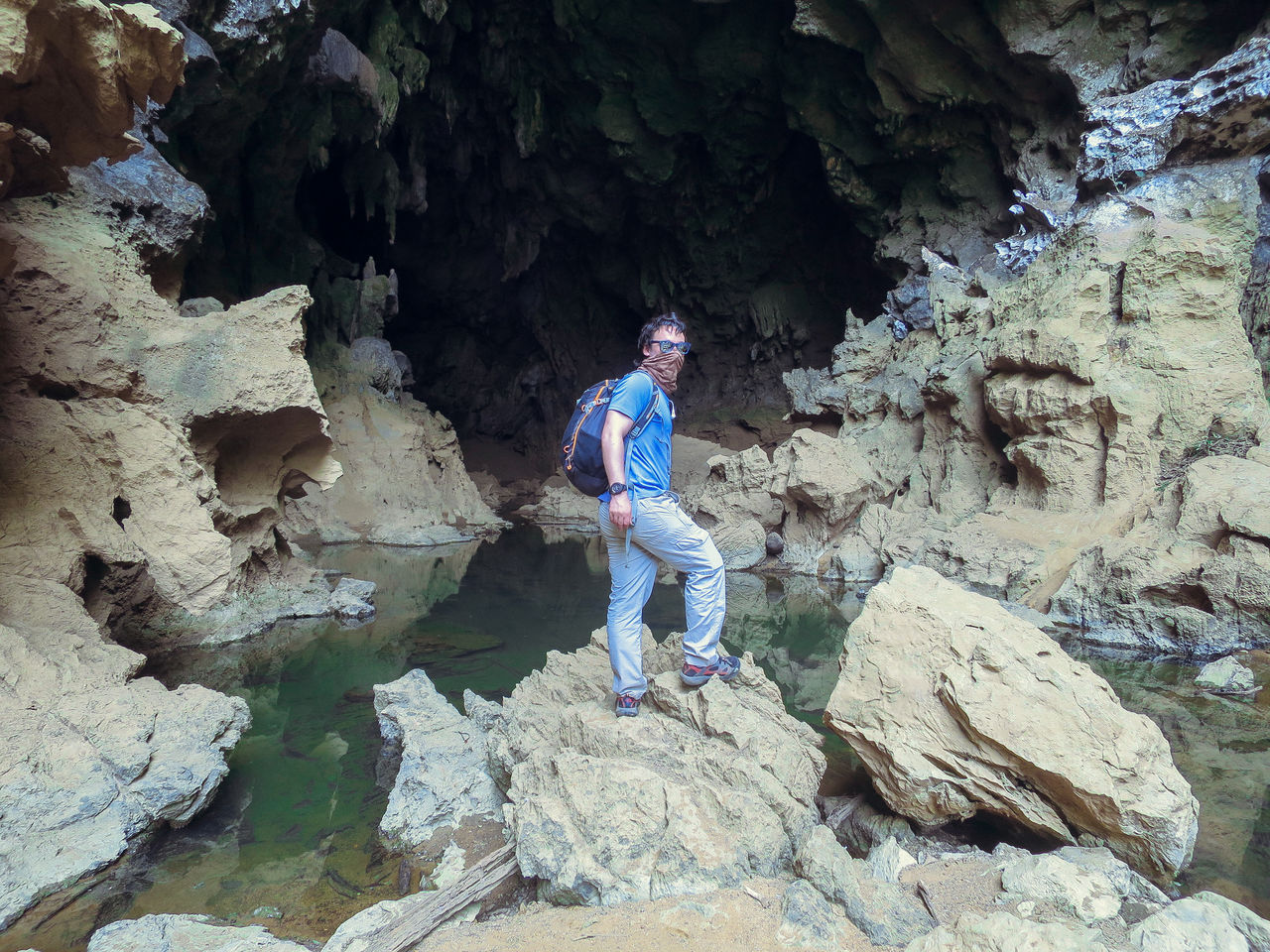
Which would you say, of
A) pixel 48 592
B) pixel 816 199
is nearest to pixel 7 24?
pixel 48 592

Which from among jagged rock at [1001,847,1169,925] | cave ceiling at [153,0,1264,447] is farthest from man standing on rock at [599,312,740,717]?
cave ceiling at [153,0,1264,447]

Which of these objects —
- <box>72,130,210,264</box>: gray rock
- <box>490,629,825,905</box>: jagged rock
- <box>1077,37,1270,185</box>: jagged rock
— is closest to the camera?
<box>490,629,825,905</box>: jagged rock

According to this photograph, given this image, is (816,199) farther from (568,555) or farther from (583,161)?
(568,555)

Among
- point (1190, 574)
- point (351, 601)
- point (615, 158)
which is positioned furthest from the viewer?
point (615, 158)

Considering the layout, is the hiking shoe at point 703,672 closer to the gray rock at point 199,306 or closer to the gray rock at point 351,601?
the gray rock at point 351,601

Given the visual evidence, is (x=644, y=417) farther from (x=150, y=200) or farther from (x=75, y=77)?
(x=150, y=200)

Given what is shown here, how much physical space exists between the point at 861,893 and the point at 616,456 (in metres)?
1.53

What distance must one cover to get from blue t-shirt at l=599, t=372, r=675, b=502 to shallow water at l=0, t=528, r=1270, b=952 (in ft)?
5.06

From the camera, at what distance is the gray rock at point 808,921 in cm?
184

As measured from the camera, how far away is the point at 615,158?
15.5 metres

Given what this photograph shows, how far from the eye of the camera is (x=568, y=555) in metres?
10.1

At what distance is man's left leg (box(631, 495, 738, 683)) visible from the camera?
Answer: 2.78 meters

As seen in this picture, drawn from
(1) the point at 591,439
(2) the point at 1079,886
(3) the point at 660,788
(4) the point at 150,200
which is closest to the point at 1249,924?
(2) the point at 1079,886

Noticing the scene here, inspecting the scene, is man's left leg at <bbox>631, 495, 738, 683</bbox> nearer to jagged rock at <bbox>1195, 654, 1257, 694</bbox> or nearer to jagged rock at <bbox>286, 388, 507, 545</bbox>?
jagged rock at <bbox>1195, 654, 1257, 694</bbox>
